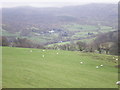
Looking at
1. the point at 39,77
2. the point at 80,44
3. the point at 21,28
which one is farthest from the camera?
the point at 21,28

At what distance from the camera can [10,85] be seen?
14695 millimetres

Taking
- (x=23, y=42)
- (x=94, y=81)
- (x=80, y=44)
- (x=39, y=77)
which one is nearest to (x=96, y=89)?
(x=94, y=81)

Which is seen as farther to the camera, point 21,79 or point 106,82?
point 106,82

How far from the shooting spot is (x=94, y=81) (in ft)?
62.2

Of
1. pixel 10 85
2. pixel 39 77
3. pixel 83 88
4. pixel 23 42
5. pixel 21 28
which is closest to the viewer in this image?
pixel 10 85

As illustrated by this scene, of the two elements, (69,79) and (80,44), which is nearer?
(69,79)

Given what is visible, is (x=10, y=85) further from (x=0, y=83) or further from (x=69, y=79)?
(x=69, y=79)

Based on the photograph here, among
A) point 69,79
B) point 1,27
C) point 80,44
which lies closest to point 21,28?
point 1,27

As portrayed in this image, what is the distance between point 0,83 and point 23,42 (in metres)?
55.8

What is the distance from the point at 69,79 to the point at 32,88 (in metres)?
4.77

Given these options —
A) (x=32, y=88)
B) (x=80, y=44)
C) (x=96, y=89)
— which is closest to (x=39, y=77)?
(x=32, y=88)

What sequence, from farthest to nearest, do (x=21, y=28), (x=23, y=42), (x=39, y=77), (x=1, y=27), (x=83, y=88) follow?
(x=21, y=28) < (x=1, y=27) < (x=23, y=42) < (x=39, y=77) < (x=83, y=88)

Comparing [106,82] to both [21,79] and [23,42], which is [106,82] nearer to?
[21,79]

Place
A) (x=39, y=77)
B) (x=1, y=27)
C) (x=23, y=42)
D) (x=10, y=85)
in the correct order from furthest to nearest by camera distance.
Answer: (x=1, y=27) < (x=23, y=42) < (x=39, y=77) < (x=10, y=85)
